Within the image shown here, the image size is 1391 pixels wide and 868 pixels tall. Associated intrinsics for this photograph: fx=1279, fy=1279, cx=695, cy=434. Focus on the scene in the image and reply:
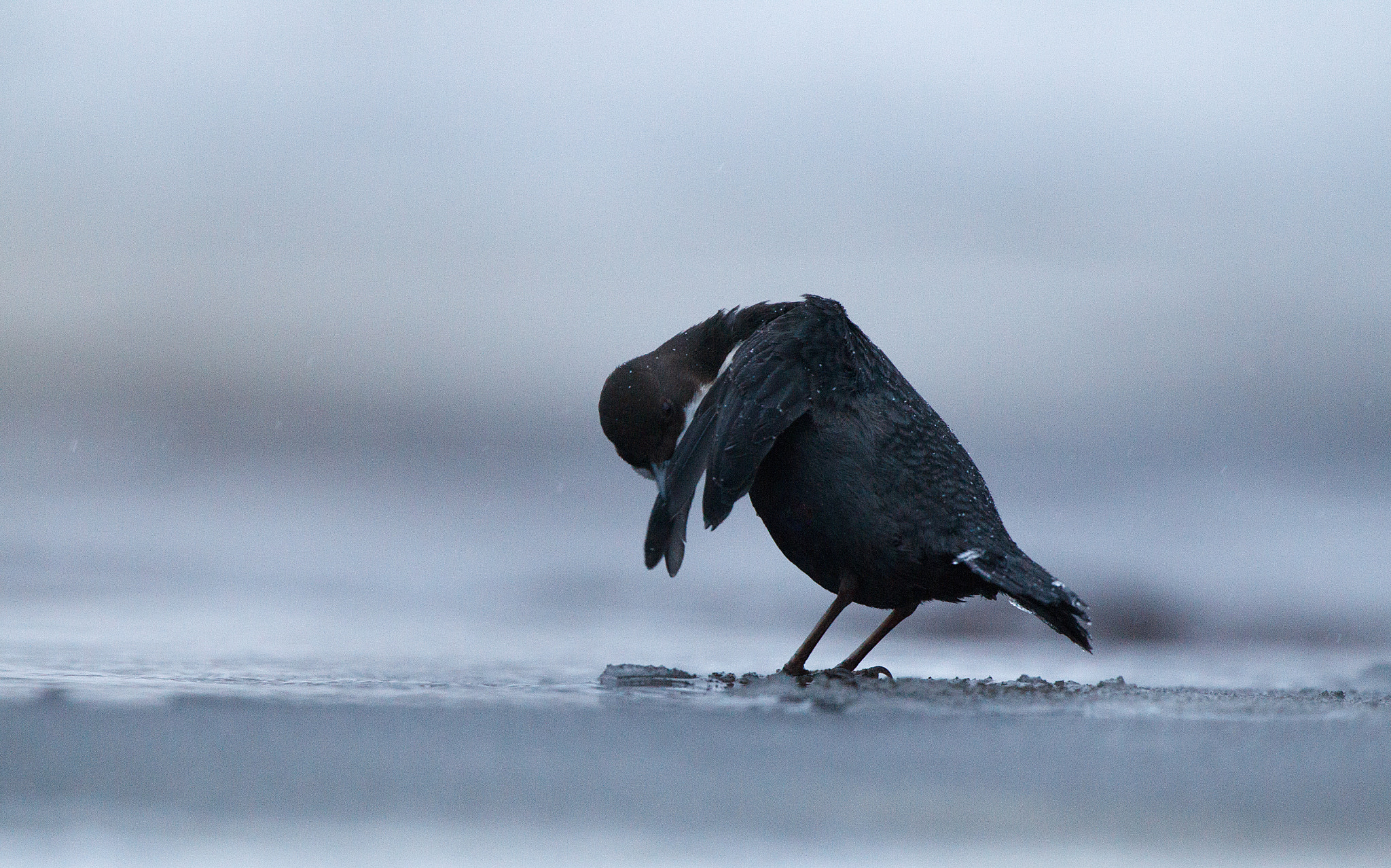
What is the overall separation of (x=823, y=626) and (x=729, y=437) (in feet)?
2.52

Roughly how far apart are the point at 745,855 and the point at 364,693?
1808 mm

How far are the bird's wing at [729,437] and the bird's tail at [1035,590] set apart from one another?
0.76 m

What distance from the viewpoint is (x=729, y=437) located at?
14.0 ft

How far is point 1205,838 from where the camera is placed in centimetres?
204

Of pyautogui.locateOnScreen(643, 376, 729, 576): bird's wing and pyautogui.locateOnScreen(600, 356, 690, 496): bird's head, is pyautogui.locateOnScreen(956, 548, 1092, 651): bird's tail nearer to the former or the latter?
pyautogui.locateOnScreen(643, 376, 729, 576): bird's wing

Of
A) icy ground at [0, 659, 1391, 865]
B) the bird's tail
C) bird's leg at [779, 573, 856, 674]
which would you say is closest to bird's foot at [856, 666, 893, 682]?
bird's leg at [779, 573, 856, 674]

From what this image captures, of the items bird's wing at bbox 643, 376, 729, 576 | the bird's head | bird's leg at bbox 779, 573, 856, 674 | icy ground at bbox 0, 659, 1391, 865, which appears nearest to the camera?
icy ground at bbox 0, 659, 1391, 865

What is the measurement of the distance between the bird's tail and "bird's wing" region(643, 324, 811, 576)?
0.76 m

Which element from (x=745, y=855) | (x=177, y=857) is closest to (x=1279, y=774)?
(x=745, y=855)

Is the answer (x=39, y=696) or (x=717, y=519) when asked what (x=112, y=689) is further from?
(x=717, y=519)

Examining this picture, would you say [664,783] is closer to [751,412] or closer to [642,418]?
[751,412]

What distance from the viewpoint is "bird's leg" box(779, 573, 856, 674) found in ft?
14.5

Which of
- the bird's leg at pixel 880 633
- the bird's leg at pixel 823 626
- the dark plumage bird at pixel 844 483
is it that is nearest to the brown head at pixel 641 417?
the dark plumage bird at pixel 844 483

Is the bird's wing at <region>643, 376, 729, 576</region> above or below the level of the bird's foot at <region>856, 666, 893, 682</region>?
above
